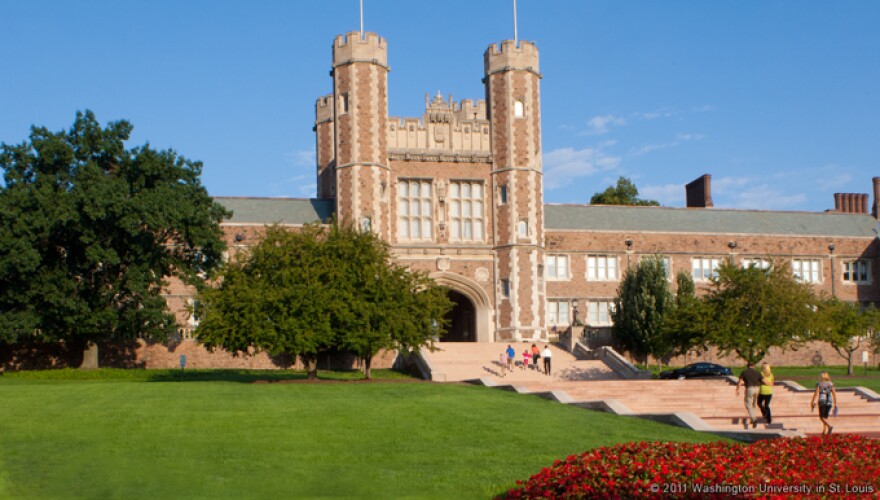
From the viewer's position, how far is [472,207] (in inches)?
1930

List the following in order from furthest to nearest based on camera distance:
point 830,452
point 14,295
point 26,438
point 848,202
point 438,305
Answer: point 848,202 < point 14,295 < point 438,305 < point 26,438 < point 830,452

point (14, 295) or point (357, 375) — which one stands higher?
point (14, 295)

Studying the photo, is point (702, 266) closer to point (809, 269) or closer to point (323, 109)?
point (809, 269)

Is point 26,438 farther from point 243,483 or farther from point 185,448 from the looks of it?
point 243,483

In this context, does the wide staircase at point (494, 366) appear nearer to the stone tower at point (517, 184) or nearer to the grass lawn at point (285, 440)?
the stone tower at point (517, 184)

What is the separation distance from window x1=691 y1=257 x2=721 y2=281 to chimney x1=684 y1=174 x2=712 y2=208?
842 centimetres

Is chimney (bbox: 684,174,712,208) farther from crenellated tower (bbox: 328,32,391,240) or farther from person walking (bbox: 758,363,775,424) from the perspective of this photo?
person walking (bbox: 758,363,775,424)

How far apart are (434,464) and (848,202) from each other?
53167mm

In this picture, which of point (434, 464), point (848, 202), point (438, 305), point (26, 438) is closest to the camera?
point (434, 464)

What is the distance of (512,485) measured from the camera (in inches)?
582

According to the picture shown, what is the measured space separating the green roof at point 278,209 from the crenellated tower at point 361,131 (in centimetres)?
364

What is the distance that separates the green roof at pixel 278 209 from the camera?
50.0 m

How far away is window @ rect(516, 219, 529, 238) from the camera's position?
4834 centimetres

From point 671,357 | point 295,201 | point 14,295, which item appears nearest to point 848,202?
point 671,357
